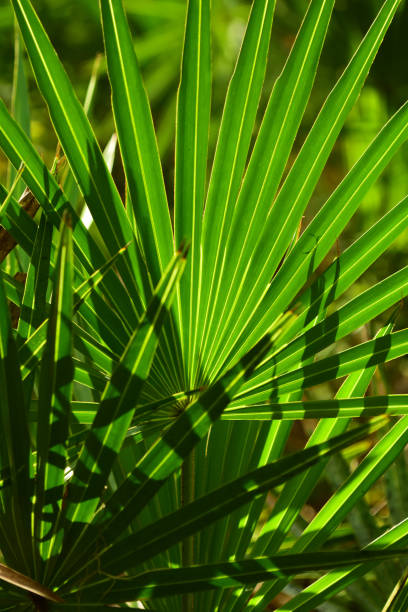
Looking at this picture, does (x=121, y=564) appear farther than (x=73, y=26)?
No

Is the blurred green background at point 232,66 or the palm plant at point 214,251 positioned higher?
the blurred green background at point 232,66

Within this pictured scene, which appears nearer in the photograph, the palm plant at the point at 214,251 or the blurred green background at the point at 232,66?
the palm plant at the point at 214,251

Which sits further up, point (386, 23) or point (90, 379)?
point (386, 23)

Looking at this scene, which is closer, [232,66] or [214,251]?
[214,251]

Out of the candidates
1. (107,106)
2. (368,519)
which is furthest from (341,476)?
(107,106)

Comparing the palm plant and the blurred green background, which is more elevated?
the blurred green background

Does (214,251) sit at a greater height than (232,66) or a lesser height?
lesser

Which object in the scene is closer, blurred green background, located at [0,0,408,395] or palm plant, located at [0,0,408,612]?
palm plant, located at [0,0,408,612]

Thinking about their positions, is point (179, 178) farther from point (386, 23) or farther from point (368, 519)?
point (368, 519)
